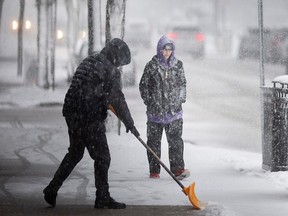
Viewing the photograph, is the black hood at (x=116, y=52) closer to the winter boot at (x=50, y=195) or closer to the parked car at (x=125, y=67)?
the winter boot at (x=50, y=195)

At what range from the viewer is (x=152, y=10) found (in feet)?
385

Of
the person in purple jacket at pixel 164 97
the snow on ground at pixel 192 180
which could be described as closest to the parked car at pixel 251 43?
the snow on ground at pixel 192 180

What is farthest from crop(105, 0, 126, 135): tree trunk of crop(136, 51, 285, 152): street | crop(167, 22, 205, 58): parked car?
crop(167, 22, 205, 58): parked car

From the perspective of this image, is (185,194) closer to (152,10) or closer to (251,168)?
(251,168)

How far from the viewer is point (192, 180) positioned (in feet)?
33.8

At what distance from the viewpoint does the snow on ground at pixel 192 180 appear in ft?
28.6

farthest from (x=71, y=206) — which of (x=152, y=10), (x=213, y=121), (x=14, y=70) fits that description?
(x=152, y=10)

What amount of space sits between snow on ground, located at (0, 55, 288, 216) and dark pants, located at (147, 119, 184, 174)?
0.19 meters

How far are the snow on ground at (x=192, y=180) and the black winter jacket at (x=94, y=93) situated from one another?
1.04 meters

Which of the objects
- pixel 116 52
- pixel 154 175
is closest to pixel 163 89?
pixel 154 175

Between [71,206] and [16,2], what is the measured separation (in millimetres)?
33883

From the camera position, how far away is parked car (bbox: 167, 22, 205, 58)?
154 feet

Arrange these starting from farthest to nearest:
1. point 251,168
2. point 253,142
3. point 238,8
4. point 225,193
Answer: point 238,8 < point 253,142 < point 251,168 < point 225,193

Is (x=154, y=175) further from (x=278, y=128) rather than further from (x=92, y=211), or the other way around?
(x=92, y=211)
